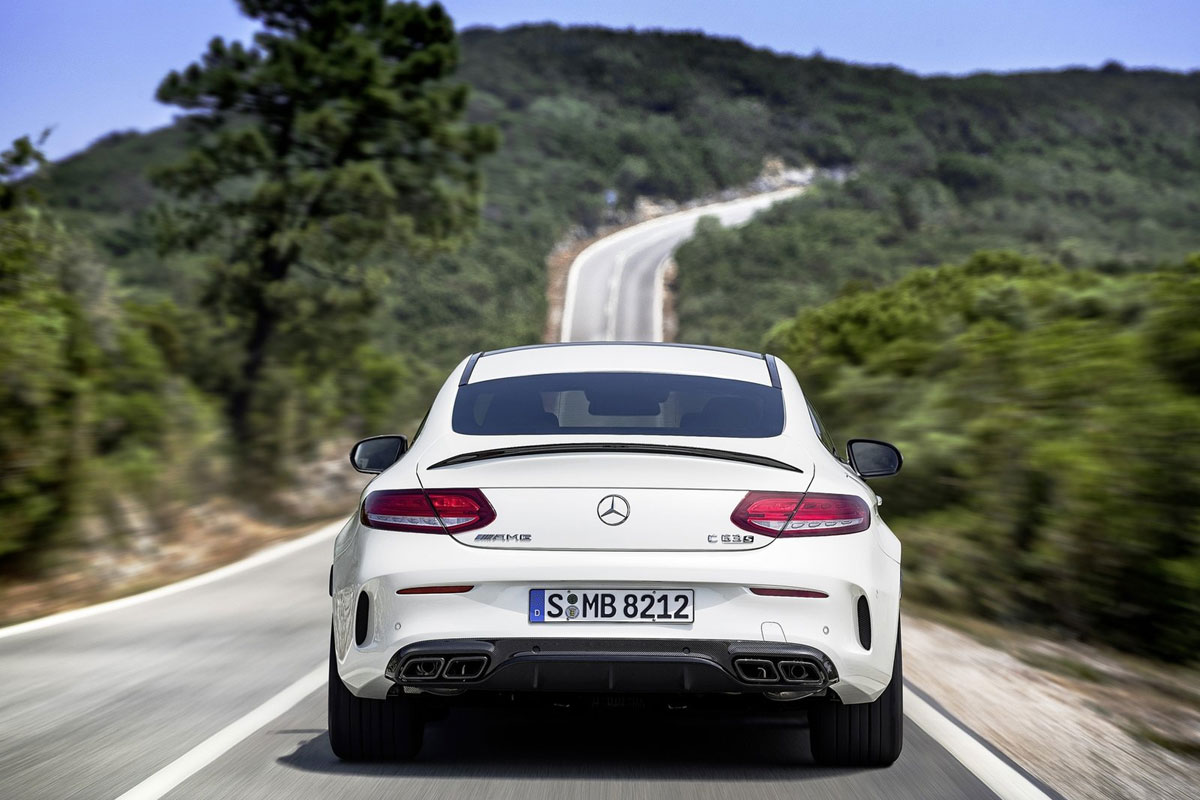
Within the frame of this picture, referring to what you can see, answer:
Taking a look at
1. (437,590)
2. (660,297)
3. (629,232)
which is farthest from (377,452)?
(629,232)

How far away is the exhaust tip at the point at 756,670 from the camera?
13.9ft

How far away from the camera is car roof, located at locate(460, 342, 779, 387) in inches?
212

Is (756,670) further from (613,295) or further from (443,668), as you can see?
(613,295)

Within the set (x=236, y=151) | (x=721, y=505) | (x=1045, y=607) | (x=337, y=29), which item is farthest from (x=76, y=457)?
(x=337, y=29)

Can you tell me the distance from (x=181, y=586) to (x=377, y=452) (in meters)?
5.67

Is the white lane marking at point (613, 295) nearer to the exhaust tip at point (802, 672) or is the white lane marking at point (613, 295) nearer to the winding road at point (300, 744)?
the winding road at point (300, 744)

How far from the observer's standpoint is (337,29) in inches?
954

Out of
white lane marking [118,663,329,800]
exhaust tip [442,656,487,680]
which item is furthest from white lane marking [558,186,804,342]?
exhaust tip [442,656,487,680]

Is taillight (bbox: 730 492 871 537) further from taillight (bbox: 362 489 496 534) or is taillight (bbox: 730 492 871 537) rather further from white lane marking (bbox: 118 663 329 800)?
white lane marking (bbox: 118 663 329 800)

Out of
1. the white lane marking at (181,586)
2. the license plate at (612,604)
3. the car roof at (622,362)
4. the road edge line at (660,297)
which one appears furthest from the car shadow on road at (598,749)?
the road edge line at (660,297)

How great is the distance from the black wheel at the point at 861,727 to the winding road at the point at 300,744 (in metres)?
0.07

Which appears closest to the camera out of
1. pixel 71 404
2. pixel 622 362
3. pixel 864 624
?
pixel 864 624

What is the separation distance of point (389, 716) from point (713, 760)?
120 cm

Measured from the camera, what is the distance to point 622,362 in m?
5.49
